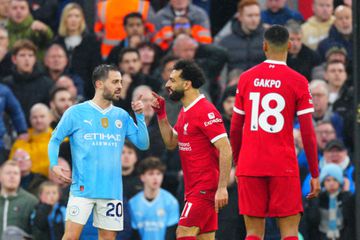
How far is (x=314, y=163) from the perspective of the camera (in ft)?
41.6

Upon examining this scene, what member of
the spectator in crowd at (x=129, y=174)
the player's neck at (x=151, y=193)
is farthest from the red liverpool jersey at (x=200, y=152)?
the spectator in crowd at (x=129, y=174)

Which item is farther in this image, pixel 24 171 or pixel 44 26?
pixel 44 26

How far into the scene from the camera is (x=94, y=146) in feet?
43.7

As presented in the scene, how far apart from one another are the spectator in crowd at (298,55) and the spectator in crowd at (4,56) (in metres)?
4.04

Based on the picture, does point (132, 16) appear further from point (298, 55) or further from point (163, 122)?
point (163, 122)

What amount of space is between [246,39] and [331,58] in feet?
4.20

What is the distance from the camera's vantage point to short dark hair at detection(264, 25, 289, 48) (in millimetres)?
12766

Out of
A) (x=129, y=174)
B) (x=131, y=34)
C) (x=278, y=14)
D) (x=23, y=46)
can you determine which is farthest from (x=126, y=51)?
(x=278, y=14)

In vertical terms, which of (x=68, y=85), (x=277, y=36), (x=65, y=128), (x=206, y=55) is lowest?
(x=65, y=128)

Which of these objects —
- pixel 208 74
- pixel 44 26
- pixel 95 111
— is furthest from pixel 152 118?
pixel 95 111

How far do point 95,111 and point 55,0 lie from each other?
736 centimetres

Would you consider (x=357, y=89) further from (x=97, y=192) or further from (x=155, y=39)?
(x=155, y=39)

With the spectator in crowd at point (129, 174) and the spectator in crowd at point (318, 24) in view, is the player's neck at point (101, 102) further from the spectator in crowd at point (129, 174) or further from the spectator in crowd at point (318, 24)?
the spectator in crowd at point (318, 24)

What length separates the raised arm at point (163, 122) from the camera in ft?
44.3
